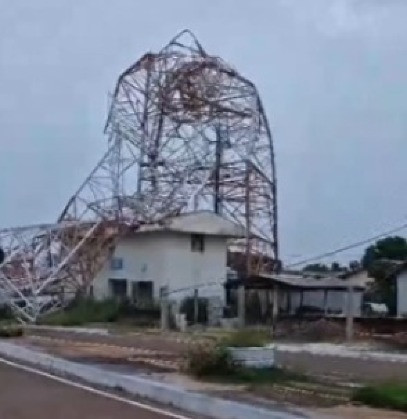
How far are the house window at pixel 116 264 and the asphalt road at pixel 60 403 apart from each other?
4049cm

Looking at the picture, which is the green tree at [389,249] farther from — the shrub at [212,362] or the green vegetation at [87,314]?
the shrub at [212,362]

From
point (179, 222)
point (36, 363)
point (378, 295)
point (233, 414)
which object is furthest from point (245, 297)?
point (233, 414)

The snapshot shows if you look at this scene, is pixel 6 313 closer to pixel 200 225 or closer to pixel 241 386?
pixel 200 225

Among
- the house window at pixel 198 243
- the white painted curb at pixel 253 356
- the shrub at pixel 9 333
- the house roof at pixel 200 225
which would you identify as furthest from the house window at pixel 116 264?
the white painted curb at pixel 253 356

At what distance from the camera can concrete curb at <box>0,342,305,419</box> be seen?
14016mm

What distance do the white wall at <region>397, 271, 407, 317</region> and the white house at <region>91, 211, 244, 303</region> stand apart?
12.9 metres

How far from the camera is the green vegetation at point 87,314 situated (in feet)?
179

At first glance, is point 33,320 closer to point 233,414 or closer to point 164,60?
point 164,60

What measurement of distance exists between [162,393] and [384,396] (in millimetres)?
3673

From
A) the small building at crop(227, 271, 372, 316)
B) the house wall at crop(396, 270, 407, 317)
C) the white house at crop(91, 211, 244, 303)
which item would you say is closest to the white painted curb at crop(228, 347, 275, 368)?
A: the small building at crop(227, 271, 372, 316)

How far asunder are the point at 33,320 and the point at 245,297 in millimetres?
13896

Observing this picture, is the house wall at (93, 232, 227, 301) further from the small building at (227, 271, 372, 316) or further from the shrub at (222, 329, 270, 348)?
the shrub at (222, 329, 270, 348)

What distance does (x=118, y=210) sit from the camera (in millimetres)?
59812

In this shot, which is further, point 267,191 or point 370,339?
point 267,191
